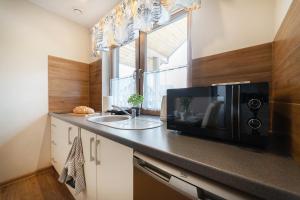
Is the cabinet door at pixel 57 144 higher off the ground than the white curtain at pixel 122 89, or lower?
lower

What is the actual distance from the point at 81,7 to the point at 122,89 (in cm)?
116

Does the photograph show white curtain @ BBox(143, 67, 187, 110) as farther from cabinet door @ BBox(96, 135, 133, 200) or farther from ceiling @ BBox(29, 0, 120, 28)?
ceiling @ BBox(29, 0, 120, 28)

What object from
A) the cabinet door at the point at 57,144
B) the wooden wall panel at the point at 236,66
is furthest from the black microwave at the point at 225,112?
the cabinet door at the point at 57,144

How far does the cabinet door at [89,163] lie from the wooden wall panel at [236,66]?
878mm

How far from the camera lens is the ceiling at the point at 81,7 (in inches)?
72.2

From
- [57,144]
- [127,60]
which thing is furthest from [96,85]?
[57,144]

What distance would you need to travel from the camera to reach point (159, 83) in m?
1.60

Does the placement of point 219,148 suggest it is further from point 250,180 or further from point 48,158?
point 48,158

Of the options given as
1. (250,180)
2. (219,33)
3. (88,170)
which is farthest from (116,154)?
(219,33)

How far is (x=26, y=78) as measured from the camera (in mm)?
1885

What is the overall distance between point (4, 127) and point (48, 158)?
663 mm

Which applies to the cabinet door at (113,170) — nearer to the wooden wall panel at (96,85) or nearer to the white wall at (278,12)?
the white wall at (278,12)

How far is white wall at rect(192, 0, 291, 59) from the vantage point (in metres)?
0.83

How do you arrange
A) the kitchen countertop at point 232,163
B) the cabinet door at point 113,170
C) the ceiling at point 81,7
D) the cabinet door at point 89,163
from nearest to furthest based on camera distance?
the kitchen countertop at point 232,163 → the cabinet door at point 113,170 → the cabinet door at point 89,163 → the ceiling at point 81,7
